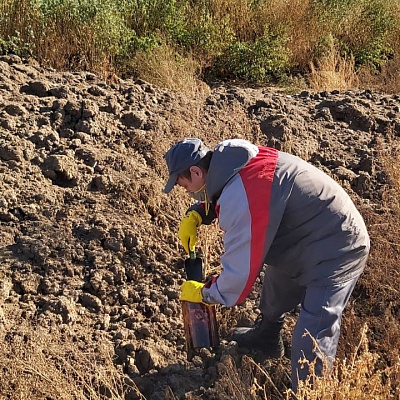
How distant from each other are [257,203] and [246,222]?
0.09 metres

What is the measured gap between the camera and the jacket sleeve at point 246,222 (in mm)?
2746

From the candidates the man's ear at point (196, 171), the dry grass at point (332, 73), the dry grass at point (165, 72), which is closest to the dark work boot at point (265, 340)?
the man's ear at point (196, 171)

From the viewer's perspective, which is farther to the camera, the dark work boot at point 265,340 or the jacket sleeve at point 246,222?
the dark work boot at point 265,340

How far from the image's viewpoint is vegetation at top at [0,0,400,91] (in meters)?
6.36

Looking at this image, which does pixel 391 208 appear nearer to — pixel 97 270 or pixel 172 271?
pixel 172 271

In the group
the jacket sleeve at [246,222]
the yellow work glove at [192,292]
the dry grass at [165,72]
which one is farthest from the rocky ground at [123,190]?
the jacket sleeve at [246,222]

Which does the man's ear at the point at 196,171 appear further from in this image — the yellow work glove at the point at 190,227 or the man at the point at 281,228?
the yellow work glove at the point at 190,227

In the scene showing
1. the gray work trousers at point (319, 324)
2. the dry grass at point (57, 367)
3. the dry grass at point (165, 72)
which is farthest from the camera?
the dry grass at point (165, 72)

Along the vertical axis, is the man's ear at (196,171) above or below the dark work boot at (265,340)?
above

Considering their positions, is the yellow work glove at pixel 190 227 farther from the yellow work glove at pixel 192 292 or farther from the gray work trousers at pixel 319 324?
the gray work trousers at pixel 319 324

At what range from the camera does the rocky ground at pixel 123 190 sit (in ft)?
12.2

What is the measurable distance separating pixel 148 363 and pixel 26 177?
168 centimetres

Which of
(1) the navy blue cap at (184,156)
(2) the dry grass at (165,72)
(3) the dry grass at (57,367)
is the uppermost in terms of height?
(1) the navy blue cap at (184,156)

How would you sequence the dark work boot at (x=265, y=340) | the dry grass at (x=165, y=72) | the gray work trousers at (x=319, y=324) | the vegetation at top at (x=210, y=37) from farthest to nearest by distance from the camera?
the dry grass at (x=165, y=72) < the vegetation at top at (x=210, y=37) < the dark work boot at (x=265, y=340) < the gray work trousers at (x=319, y=324)
